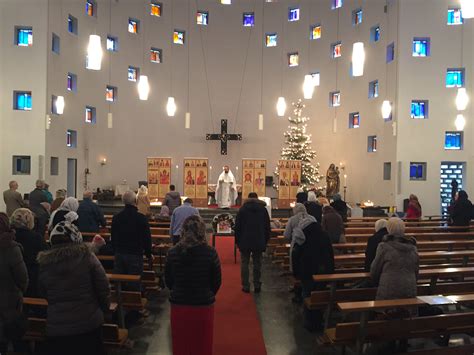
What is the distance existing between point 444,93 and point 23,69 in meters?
16.3

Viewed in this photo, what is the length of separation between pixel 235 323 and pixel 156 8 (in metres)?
20.6

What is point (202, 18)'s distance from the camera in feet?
79.3

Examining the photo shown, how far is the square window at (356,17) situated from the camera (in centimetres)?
2208

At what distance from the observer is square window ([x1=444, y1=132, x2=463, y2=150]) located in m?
18.7

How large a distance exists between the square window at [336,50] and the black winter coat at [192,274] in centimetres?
2078

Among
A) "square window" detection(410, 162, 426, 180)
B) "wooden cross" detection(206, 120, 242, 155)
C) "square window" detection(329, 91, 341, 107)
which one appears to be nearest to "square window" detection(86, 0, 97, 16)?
"wooden cross" detection(206, 120, 242, 155)

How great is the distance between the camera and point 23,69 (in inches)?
691

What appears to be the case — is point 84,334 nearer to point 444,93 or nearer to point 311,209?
point 311,209

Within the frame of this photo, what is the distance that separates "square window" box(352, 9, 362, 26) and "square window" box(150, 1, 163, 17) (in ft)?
31.2

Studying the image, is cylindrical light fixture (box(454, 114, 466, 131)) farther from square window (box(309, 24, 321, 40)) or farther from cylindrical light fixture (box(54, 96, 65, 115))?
cylindrical light fixture (box(54, 96, 65, 115))

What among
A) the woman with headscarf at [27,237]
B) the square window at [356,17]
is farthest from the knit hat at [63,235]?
the square window at [356,17]

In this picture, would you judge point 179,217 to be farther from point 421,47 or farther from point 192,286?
point 421,47

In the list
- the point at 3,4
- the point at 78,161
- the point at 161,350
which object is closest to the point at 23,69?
the point at 3,4

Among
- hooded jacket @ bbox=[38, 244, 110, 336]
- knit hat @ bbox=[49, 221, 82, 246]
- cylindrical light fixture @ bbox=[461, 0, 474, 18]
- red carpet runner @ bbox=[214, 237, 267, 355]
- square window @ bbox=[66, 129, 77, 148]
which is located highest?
cylindrical light fixture @ bbox=[461, 0, 474, 18]
